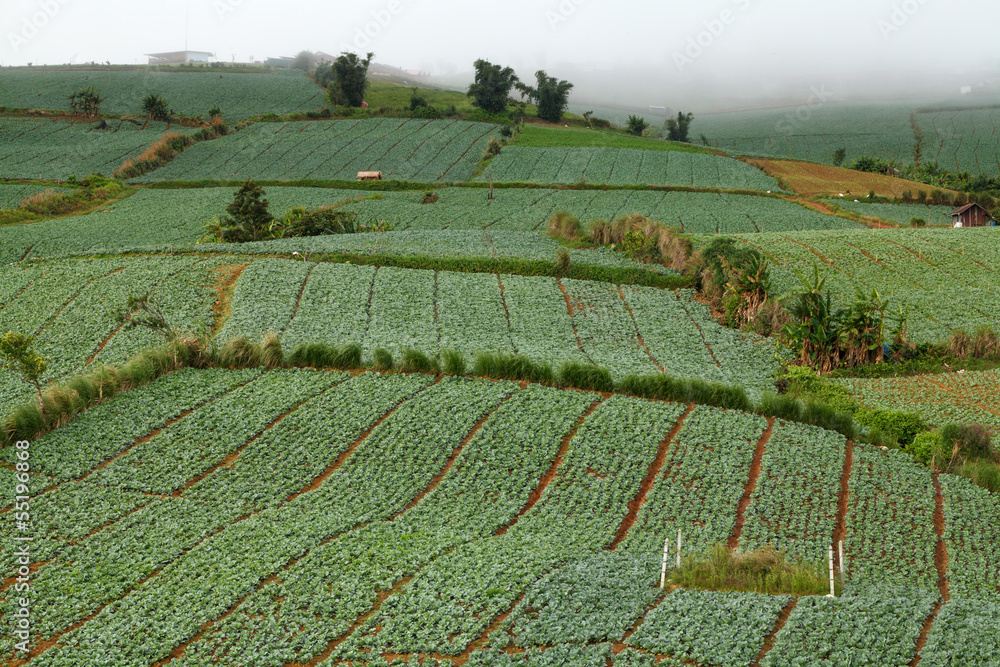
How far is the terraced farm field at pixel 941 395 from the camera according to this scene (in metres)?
20.7

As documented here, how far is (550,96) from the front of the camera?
94562 mm

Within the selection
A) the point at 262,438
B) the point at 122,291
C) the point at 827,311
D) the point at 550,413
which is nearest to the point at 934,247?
the point at 827,311

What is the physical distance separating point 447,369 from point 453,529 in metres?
7.51

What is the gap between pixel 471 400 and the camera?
19.2 m

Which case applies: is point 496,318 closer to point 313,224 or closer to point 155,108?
point 313,224

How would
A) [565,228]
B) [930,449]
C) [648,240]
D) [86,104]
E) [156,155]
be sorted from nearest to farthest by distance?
[930,449], [648,240], [565,228], [156,155], [86,104]

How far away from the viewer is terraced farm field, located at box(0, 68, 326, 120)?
82.4 meters

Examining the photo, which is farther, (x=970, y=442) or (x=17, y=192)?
(x=17, y=192)

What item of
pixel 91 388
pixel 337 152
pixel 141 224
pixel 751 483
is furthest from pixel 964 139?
pixel 91 388

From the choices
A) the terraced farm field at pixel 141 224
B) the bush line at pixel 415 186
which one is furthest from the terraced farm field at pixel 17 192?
the bush line at pixel 415 186

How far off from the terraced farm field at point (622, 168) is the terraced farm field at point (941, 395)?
137 feet

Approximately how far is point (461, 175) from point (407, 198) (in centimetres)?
1120

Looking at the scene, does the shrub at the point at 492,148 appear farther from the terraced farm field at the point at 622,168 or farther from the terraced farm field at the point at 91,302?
the terraced farm field at the point at 91,302

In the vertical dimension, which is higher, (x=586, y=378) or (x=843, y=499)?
(x=586, y=378)
